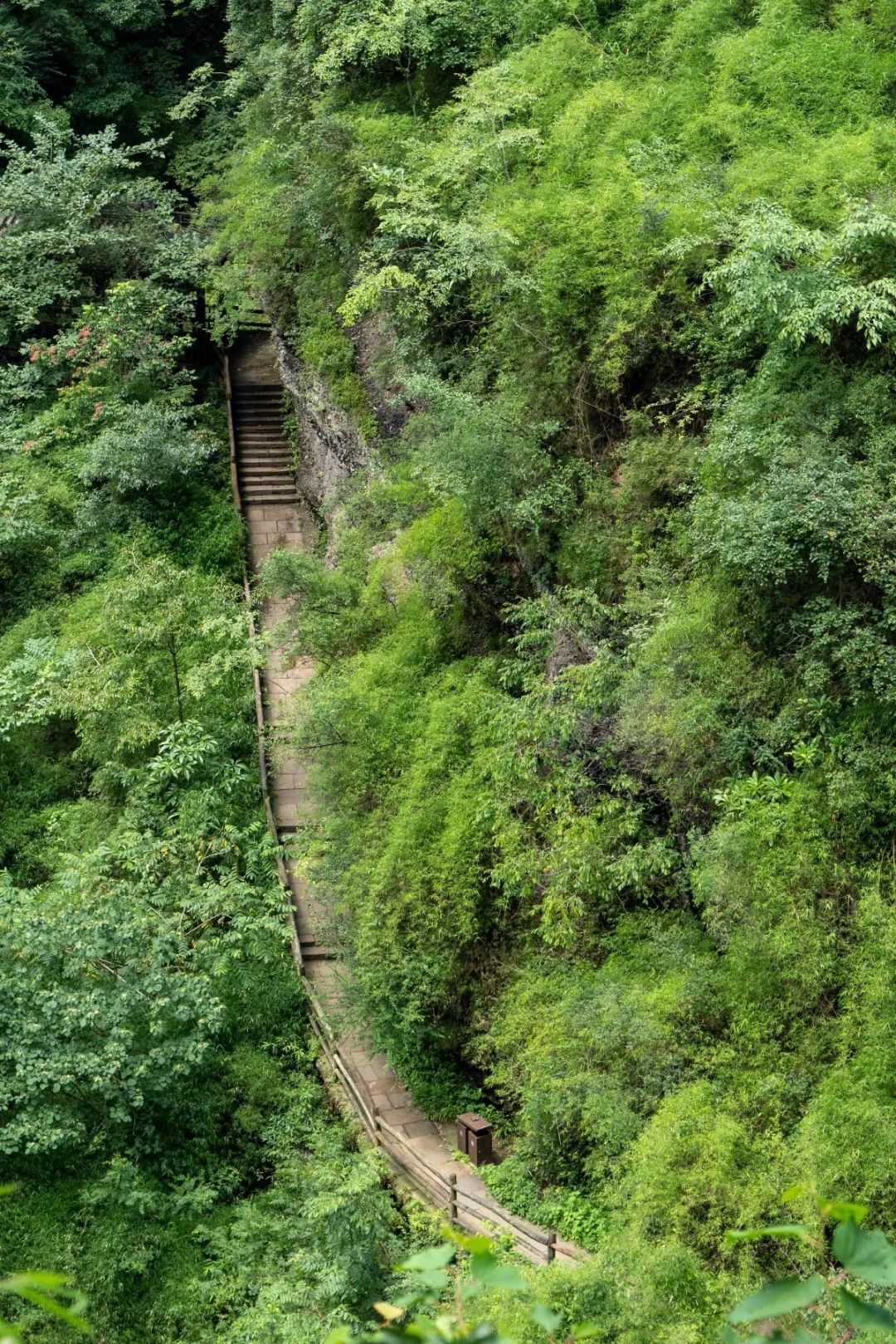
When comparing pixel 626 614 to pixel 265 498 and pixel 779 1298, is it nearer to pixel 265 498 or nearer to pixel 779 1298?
pixel 779 1298

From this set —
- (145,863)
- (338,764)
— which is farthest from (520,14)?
(145,863)

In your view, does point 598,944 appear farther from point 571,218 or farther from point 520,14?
point 520,14

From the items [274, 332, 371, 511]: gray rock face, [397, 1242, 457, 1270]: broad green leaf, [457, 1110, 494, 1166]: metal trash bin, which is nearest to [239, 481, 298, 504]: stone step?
[274, 332, 371, 511]: gray rock face

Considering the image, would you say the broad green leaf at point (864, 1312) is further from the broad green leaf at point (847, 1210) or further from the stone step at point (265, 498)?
the stone step at point (265, 498)

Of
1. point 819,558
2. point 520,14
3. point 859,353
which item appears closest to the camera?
point 819,558

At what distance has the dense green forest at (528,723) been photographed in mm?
8695

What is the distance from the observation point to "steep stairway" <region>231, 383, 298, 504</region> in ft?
64.4

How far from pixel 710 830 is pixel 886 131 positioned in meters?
5.83

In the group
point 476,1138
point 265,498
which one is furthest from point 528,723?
point 265,498

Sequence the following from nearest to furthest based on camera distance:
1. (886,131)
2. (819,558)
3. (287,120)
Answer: (819,558), (886,131), (287,120)

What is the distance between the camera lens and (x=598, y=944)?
10.2 metres

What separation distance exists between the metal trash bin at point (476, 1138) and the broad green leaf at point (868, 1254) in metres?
8.95

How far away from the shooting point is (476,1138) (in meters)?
10.6

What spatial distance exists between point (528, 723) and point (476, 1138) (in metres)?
3.28
